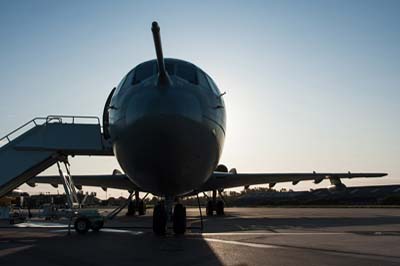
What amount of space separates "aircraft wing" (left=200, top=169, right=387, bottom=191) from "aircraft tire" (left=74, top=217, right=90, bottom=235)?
8802 millimetres

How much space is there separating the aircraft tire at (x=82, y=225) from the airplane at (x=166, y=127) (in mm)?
3343

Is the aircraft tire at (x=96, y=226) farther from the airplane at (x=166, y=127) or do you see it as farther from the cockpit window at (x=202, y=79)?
the cockpit window at (x=202, y=79)

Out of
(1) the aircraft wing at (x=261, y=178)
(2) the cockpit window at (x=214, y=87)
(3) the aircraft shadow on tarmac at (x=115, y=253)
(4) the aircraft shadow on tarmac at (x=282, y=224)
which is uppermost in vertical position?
(2) the cockpit window at (x=214, y=87)

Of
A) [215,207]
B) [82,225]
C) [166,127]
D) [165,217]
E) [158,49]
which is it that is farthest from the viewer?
[215,207]

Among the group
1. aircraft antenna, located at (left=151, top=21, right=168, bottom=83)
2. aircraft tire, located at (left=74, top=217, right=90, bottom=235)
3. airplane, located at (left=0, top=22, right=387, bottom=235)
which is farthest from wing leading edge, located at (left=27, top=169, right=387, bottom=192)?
aircraft antenna, located at (left=151, top=21, right=168, bottom=83)

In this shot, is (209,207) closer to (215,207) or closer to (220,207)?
(215,207)

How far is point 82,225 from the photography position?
1348 centimetres

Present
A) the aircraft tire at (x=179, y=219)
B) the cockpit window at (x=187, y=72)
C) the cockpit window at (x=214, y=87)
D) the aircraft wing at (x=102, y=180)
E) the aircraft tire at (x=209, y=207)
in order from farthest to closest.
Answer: the aircraft tire at (x=209, y=207)
the aircraft wing at (x=102, y=180)
the aircraft tire at (x=179, y=219)
the cockpit window at (x=214, y=87)
the cockpit window at (x=187, y=72)

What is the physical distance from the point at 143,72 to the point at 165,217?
12.1ft

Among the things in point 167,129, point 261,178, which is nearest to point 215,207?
point 261,178

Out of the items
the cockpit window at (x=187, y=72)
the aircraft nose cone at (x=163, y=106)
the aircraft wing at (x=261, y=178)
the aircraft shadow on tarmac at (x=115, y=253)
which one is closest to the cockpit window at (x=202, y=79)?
the cockpit window at (x=187, y=72)

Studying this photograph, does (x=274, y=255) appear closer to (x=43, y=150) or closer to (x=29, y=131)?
(x=43, y=150)

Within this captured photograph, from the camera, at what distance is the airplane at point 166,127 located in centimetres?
852

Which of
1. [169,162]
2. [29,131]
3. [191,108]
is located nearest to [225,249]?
[169,162]
